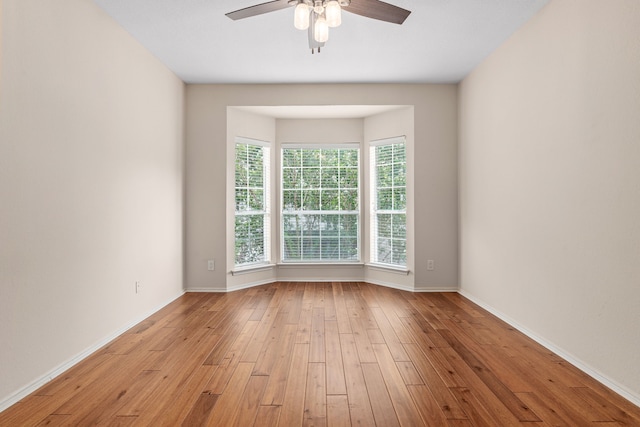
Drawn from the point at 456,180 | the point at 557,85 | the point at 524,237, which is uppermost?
the point at 557,85

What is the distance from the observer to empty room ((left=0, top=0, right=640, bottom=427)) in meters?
2.13

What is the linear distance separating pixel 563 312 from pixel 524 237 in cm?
75

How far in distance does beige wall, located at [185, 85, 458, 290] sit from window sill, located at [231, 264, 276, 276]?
0.18 metres

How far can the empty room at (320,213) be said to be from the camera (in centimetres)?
213

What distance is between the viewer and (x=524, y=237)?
3.25 m

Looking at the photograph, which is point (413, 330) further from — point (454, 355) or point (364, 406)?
point (364, 406)

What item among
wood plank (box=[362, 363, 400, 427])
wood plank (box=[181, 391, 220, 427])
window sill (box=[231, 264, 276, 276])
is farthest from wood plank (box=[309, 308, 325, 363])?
window sill (box=[231, 264, 276, 276])

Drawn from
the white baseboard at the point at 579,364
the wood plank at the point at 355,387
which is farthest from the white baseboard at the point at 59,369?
the white baseboard at the point at 579,364

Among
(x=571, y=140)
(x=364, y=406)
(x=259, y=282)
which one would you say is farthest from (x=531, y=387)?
(x=259, y=282)

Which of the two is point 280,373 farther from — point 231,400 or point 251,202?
point 251,202

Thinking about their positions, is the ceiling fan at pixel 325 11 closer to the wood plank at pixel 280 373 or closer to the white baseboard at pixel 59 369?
the wood plank at pixel 280 373

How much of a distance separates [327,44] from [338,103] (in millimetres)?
1170

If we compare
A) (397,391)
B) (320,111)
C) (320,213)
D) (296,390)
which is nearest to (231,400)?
(296,390)

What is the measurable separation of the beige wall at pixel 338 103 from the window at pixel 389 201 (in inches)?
9.9
